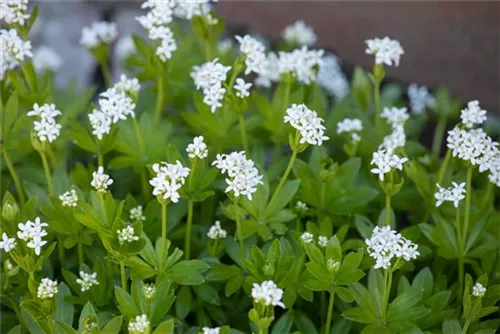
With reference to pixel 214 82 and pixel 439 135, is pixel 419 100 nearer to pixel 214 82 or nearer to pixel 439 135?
pixel 439 135

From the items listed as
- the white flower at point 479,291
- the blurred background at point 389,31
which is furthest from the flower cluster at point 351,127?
the blurred background at point 389,31

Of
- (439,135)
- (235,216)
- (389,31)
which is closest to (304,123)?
(235,216)

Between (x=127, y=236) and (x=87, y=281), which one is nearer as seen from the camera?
(x=127, y=236)

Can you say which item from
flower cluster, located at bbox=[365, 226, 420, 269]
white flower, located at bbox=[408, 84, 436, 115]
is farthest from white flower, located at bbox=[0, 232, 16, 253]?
white flower, located at bbox=[408, 84, 436, 115]

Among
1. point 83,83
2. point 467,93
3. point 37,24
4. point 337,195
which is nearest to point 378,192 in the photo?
point 337,195

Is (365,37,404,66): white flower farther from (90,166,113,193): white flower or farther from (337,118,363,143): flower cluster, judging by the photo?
(90,166,113,193): white flower

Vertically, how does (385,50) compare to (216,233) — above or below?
above

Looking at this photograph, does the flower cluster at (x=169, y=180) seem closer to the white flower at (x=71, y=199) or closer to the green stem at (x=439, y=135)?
the white flower at (x=71, y=199)
